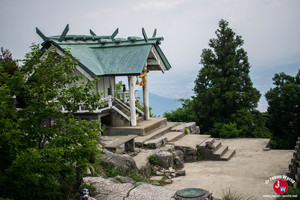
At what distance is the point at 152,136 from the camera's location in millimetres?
17438

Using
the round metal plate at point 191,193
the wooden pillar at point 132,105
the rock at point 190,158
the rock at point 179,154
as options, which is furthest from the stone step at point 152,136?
the round metal plate at point 191,193

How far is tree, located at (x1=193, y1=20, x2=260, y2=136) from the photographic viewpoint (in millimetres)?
22812

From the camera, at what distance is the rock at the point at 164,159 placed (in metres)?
14.5

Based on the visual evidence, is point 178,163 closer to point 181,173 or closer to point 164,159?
point 164,159

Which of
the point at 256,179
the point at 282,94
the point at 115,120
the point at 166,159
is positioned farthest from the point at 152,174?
the point at 282,94

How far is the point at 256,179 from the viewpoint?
12.8 m

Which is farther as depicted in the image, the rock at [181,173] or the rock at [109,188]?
the rock at [181,173]

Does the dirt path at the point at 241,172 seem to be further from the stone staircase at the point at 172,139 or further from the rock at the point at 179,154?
the stone staircase at the point at 172,139

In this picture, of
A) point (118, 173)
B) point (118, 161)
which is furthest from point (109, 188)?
point (118, 161)

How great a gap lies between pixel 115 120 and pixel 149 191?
9.71 m

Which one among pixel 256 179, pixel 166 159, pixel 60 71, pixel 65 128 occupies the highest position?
pixel 60 71

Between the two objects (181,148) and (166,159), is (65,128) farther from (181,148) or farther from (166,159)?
(181,148)

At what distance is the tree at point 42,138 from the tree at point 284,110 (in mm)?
16989

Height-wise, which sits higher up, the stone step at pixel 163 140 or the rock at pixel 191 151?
the stone step at pixel 163 140
